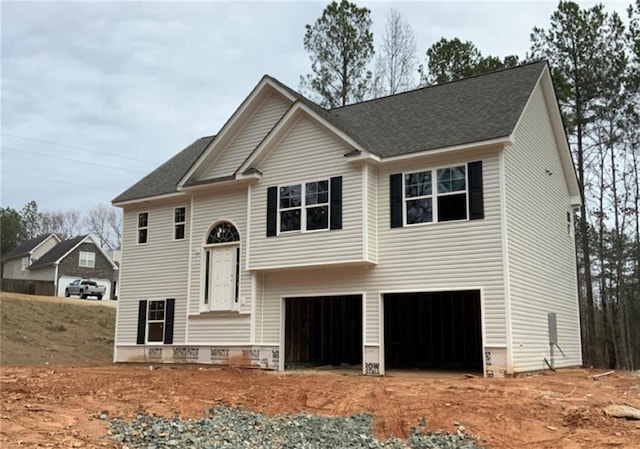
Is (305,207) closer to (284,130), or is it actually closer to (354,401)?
(284,130)

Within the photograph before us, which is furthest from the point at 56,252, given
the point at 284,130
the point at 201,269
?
the point at 284,130

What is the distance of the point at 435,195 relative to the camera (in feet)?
49.8

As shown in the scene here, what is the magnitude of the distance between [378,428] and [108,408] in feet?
15.5

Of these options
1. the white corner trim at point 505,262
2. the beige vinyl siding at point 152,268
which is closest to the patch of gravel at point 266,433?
the white corner trim at point 505,262

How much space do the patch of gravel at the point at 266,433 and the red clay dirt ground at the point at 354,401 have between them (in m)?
0.27

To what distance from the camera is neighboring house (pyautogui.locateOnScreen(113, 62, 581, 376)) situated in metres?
14.7

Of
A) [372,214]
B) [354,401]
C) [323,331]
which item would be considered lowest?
[354,401]

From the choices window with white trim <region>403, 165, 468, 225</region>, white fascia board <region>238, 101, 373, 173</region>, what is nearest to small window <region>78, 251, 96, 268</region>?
white fascia board <region>238, 101, 373, 173</region>

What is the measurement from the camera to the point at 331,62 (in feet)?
99.2

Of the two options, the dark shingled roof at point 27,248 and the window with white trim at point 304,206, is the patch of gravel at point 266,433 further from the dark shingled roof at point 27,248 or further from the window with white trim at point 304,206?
the dark shingled roof at point 27,248

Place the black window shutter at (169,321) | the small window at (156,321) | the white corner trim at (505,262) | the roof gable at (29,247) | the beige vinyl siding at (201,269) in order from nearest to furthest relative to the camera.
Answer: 1. the white corner trim at (505,262)
2. the beige vinyl siding at (201,269)
3. the black window shutter at (169,321)
4. the small window at (156,321)
5. the roof gable at (29,247)

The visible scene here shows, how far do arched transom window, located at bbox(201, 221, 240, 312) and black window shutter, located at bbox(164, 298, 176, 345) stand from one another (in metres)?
1.76

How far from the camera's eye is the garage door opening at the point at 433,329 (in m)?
20.0

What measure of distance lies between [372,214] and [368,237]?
720 millimetres
